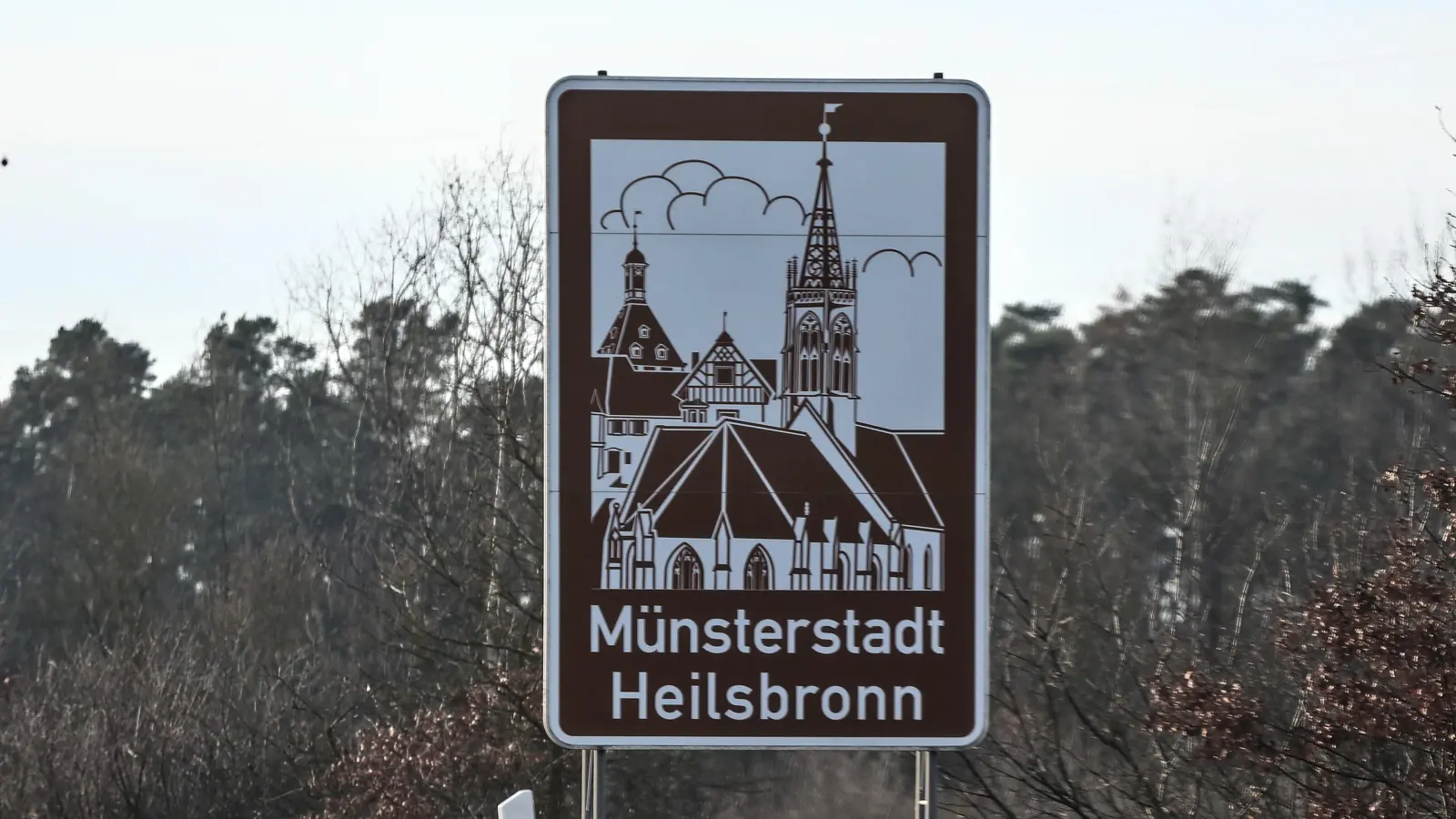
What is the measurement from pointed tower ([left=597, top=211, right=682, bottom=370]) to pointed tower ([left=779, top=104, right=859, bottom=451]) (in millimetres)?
298

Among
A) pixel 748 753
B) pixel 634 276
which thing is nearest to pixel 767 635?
pixel 634 276

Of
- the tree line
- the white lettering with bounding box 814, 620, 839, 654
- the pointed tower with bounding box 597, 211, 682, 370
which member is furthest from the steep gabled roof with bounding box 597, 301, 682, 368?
the tree line

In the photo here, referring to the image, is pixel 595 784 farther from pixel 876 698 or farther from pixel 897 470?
pixel 897 470

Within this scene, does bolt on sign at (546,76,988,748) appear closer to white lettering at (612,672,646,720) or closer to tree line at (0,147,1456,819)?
white lettering at (612,672,646,720)

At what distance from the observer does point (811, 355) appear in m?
4.61

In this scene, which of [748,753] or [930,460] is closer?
[930,460]

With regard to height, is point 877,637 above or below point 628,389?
below

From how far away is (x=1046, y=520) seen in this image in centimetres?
1834

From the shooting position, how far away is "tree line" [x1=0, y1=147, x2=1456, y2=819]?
753cm

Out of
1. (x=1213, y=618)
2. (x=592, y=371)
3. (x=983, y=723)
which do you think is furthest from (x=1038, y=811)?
(x=1213, y=618)

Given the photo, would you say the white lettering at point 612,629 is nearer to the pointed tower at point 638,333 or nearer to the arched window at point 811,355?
the pointed tower at point 638,333

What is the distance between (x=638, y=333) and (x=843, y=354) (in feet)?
1.72

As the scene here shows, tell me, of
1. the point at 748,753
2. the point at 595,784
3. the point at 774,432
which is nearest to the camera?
the point at 774,432

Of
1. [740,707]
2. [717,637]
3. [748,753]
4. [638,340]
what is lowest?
[748,753]
